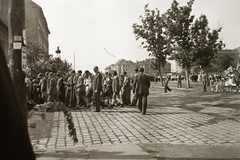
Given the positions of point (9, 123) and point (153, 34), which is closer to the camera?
point (9, 123)

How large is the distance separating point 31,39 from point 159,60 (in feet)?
51.4

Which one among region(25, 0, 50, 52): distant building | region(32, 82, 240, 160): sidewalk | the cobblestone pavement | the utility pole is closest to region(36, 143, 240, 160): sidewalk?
region(32, 82, 240, 160): sidewalk

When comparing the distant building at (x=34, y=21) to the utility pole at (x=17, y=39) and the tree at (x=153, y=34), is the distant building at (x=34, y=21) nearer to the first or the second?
the tree at (x=153, y=34)

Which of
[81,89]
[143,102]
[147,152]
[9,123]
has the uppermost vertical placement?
[9,123]

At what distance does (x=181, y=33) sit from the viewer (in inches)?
1142

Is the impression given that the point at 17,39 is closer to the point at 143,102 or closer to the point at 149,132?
the point at 149,132

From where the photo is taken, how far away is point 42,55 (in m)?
29.7

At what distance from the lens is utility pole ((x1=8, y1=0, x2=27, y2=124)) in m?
4.80

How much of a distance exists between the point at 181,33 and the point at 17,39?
25852mm

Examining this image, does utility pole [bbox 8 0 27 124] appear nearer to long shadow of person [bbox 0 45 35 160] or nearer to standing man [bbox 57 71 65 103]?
long shadow of person [bbox 0 45 35 160]

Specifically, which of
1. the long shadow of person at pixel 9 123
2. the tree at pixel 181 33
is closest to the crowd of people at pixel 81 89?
the long shadow of person at pixel 9 123

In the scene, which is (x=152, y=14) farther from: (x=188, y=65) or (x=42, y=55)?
(x=42, y=55)

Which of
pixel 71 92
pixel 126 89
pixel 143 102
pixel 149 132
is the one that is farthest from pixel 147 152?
pixel 126 89

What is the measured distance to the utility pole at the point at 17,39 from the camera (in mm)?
4805
